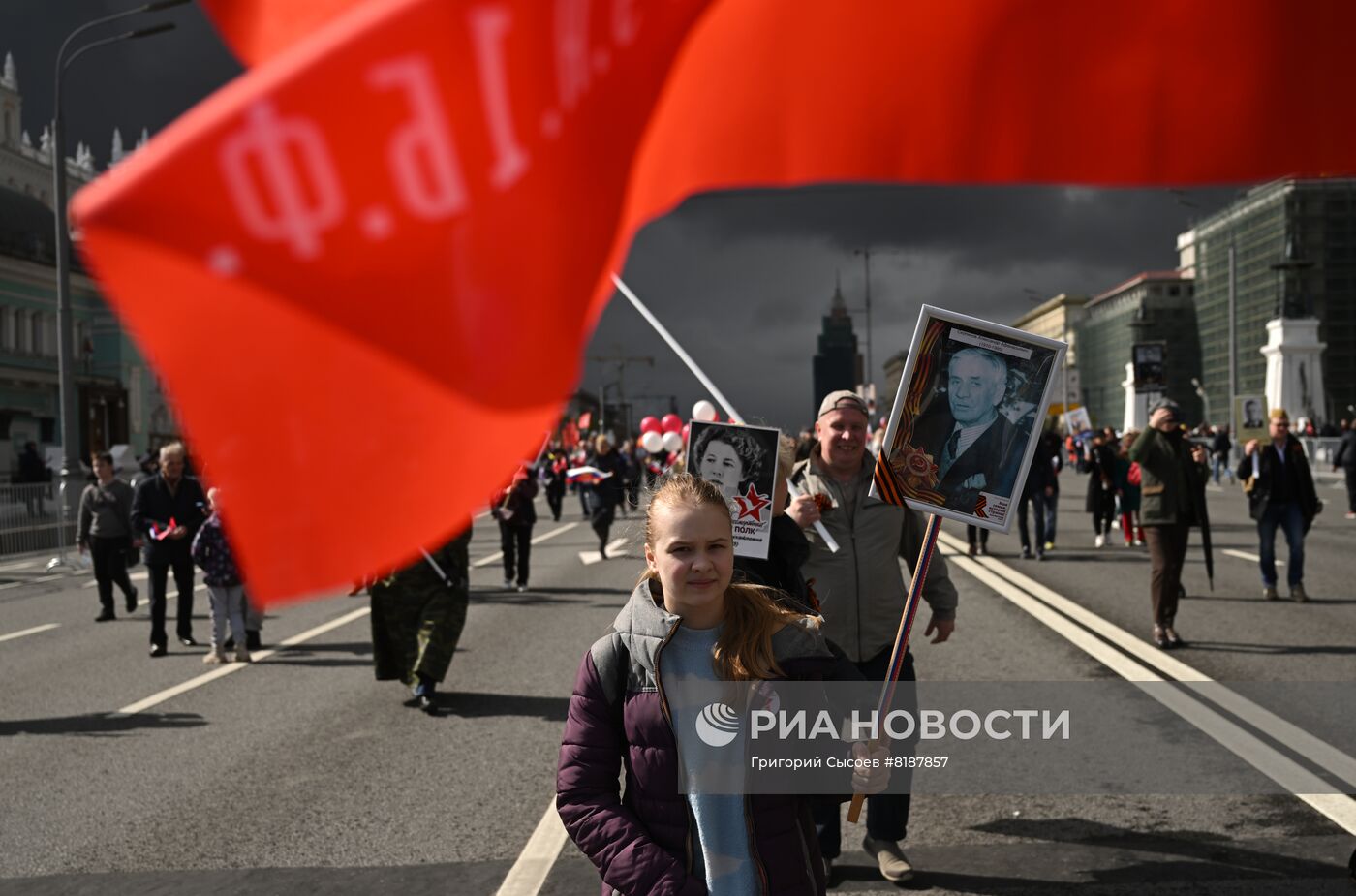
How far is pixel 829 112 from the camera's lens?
107 centimetres

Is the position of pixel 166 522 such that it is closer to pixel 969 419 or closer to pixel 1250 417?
pixel 969 419

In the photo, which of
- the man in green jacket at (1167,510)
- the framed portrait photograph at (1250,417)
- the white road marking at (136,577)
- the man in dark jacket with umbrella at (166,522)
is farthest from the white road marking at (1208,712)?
the framed portrait photograph at (1250,417)

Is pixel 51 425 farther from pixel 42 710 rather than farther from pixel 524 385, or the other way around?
pixel 524 385

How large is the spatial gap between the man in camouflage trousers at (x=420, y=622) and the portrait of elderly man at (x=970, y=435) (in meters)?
5.43

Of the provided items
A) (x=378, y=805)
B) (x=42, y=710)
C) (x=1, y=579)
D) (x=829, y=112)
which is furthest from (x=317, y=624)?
(x=829, y=112)

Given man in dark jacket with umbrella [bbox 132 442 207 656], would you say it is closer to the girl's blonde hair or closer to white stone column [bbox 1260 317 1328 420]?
the girl's blonde hair

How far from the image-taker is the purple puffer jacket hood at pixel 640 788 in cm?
284

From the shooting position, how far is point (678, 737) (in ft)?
9.61

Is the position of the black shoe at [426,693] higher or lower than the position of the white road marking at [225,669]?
higher

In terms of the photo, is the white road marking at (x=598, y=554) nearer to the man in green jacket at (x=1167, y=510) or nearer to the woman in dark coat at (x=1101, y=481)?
the woman in dark coat at (x=1101, y=481)

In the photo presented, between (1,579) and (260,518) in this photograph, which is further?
(1,579)

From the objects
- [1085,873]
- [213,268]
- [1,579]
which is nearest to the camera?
[213,268]

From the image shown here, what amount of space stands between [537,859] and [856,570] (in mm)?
1782

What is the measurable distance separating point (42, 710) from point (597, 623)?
16.6ft
